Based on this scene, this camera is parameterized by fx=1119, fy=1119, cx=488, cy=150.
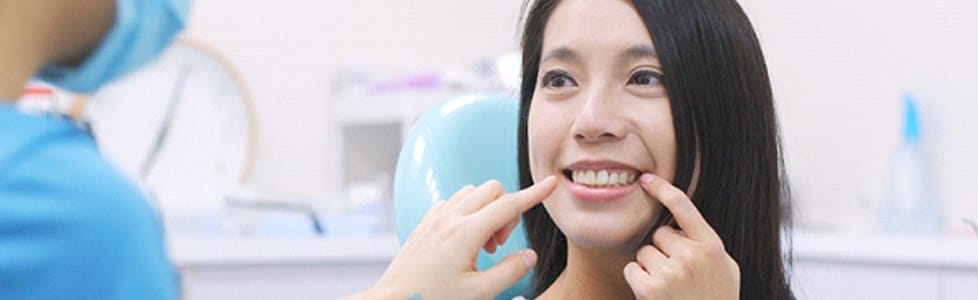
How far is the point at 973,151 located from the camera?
2137 millimetres

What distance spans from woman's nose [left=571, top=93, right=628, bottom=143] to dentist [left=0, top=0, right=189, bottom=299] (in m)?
0.60

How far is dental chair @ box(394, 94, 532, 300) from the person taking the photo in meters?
1.35

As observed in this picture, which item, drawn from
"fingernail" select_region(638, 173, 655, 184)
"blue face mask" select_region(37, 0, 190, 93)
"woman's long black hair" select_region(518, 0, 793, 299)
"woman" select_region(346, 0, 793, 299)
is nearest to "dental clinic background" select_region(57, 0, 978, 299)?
"woman's long black hair" select_region(518, 0, 793, 299)

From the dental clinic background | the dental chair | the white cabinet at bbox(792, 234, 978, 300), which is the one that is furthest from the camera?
the dental clinic background

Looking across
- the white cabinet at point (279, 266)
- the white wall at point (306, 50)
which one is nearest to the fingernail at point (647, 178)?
the white cabinet at point (279, 266)

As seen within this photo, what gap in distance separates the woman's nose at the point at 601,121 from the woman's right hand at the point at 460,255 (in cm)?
9

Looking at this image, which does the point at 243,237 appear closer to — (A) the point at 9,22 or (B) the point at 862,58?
(B) the point at 862,58

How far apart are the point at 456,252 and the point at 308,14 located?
2111 millimetres

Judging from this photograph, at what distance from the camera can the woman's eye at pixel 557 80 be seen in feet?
3.88

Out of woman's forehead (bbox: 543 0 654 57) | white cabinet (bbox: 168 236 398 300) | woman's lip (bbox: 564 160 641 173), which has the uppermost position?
woman's forehead (bbox: 543 0 654 57)

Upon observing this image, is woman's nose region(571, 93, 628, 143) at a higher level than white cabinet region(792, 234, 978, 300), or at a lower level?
higher

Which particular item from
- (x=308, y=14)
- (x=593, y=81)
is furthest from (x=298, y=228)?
(x=593, y=81)

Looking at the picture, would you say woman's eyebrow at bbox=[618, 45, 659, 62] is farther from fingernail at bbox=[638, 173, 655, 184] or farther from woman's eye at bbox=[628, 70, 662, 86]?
fingernail at bbox=[638, 173, 655, 184]

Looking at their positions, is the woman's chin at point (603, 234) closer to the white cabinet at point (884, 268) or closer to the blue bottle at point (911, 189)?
the white cabinet at point (884, 268)
